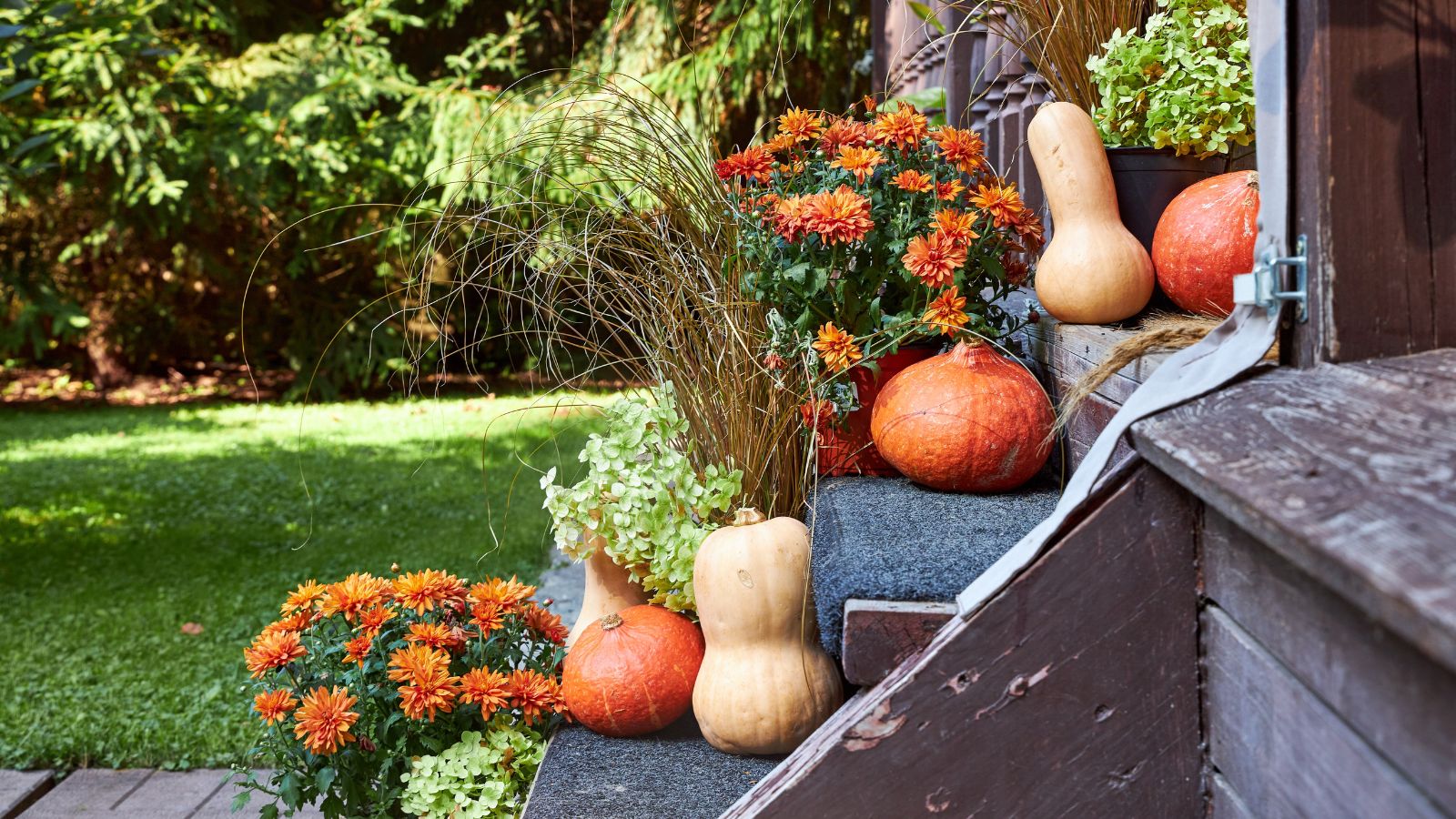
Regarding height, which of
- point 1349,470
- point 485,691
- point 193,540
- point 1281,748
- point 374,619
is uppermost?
point 1349,470

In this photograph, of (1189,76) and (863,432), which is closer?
(1189,76)

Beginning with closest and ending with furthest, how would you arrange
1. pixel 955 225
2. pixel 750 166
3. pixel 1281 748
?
1. pixel 1281 748
2. pixel 955 225
3. pixel 750 166

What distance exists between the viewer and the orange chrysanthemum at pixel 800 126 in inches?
91.9

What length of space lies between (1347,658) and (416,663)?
1.42 meters

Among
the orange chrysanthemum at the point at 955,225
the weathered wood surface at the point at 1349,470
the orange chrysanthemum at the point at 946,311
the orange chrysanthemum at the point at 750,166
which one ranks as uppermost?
the orange chrysanthemum at the point at 750,166

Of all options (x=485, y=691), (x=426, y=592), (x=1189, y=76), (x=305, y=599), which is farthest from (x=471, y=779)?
(x=1189, y=76)

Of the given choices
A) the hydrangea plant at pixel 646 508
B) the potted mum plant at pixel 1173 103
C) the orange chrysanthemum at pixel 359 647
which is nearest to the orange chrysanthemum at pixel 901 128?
the potted mum plant at pixel 1173 103

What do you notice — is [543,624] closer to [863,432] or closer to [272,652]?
[272,652]

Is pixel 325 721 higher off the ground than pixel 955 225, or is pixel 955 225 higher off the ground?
pixel 955 225

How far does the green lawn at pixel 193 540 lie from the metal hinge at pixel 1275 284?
3.13ft

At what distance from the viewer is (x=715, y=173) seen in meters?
2.27

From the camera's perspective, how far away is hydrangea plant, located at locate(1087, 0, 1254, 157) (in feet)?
6.22

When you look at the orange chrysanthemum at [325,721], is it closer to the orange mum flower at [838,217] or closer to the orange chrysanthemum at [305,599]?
the orange chrysanthemum at [305,599]

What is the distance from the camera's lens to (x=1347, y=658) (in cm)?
87
